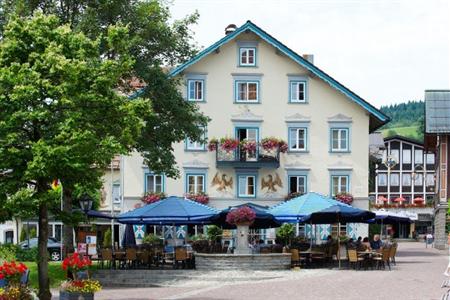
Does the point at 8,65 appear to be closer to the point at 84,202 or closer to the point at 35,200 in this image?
the point at 35,200

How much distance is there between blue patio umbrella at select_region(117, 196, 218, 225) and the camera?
112 feet

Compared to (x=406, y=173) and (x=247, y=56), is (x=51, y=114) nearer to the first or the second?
(x=247, y=56)

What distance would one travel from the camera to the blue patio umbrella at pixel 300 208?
3481cm

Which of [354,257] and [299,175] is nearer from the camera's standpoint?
[354,257]

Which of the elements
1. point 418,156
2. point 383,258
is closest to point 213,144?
point 383,258

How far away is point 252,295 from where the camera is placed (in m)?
24.2

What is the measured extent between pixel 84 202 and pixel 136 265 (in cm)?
360

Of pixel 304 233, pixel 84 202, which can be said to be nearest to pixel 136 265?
pixel 84 202

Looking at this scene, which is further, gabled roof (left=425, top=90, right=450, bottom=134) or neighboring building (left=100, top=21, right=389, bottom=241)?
gabled roof (left=425, top=90, right=450, bottom=134)

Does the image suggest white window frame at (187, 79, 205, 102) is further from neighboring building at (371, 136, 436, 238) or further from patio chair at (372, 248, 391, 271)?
neighboring building at (371, 136, 436, 238)

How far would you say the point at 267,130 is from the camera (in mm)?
51812

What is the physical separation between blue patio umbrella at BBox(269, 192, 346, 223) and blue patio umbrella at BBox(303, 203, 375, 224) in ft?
1.10

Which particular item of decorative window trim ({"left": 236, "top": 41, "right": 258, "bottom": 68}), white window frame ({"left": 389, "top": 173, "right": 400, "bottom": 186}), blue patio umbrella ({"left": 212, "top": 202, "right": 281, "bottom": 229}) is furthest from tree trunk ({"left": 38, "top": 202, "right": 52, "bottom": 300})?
white window frame ({"left": 389, "top": 173, "right": 400, "bottom": 186})

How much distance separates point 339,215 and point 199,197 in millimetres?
17141
